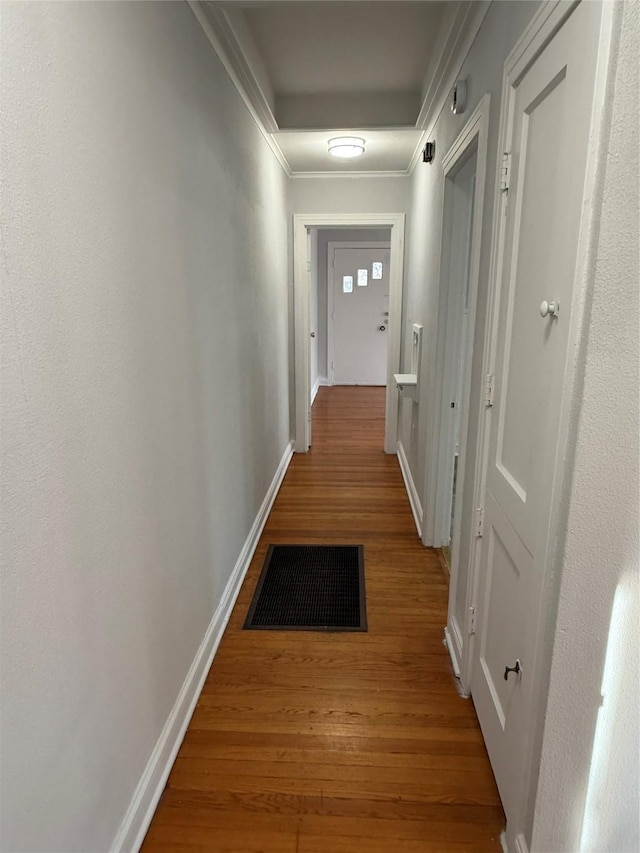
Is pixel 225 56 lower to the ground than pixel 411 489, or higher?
higher

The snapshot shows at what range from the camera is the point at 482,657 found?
1.70 metres

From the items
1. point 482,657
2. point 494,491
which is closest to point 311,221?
point 494,491

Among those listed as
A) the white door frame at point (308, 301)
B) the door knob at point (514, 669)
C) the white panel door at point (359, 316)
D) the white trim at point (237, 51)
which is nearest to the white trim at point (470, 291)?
the door knob at point (514, 669)

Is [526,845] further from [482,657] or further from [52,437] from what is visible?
[52,437]

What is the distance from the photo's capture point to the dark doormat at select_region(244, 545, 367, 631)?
7.52ft

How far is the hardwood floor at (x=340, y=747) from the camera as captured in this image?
139 centimetres

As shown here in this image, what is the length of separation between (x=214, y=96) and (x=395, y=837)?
8.51 feet

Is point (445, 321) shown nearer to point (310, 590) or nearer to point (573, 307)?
point (310, 590)

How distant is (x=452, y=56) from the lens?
6.68 feet

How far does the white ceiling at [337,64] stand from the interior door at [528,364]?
0.86 m

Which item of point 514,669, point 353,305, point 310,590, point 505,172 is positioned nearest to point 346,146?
point 505,172

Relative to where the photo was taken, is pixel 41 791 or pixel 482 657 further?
pixel 482 657

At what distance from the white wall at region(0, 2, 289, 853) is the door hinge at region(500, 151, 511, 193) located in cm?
98

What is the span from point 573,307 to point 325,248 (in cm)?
694
